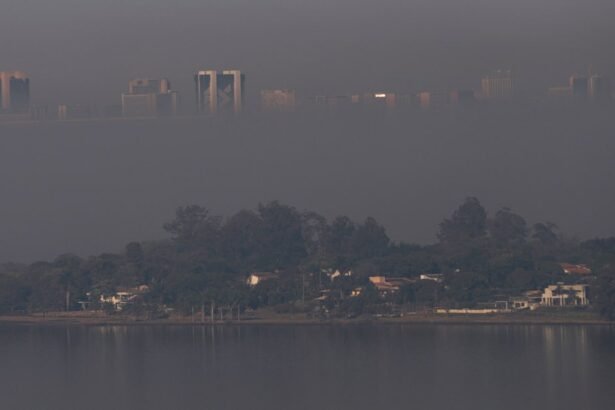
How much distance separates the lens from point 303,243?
33.7 m

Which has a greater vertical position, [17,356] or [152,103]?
[152,103]

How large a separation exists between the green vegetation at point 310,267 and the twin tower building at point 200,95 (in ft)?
8.54

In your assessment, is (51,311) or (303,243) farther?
(303,243)

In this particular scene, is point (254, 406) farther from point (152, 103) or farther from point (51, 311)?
point (152, 103)

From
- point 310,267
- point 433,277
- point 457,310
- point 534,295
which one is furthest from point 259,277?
point 534,295

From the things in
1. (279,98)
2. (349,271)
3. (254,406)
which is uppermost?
(279,98)

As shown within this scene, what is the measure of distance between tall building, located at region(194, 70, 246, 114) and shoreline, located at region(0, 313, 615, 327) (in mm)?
4645

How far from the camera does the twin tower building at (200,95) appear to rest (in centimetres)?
3216

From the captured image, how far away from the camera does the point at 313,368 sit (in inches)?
882

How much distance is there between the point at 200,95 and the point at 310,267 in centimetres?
425

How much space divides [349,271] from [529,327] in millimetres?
4903

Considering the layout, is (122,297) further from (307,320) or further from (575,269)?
(575,269)

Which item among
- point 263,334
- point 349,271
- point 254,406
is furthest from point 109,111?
point 254,406

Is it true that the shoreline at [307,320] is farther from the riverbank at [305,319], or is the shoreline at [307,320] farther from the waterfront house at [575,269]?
the waterfront house at [575,269]
